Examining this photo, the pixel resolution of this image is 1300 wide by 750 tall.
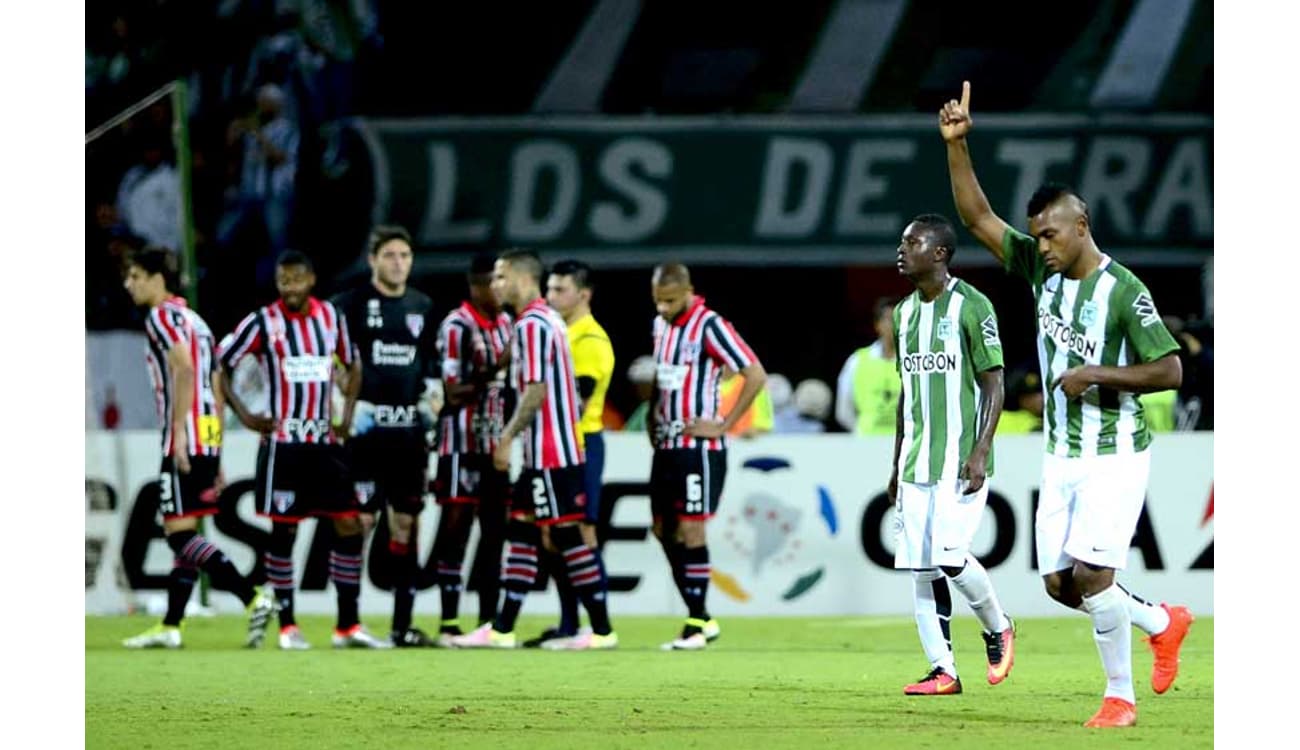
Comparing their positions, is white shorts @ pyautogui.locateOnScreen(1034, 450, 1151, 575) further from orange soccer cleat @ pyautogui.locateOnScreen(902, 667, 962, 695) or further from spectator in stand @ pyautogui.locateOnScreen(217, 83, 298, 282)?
spectator in stand @ pyautogui.locateOnScreen(217, 83, 298, 282)

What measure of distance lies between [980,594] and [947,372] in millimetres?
866

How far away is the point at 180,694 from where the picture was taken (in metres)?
9.14

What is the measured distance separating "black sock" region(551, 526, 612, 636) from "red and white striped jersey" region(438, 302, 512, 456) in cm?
70

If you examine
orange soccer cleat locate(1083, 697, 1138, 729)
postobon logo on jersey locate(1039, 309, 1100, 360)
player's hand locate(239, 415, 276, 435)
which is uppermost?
postobon logo on jersey locate(1039, 309, 1100, 360)

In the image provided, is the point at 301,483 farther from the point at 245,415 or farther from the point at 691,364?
the point at 691,364

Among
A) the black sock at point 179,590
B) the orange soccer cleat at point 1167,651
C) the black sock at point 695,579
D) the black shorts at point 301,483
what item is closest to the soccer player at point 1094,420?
the orange soccer cleat at point 1167,651

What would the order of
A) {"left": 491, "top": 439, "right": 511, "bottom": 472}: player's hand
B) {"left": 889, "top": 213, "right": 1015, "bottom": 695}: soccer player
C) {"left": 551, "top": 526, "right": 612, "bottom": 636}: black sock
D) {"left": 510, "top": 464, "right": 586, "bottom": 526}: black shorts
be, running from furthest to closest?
{"left": 551, "top": 526, "right": 612, "bottom": 636}: black sock < {"left": 510, "top": 464, "right": 586, "bottom": 526}: black shorts < {"left": 491, "top": 439, "right": 511, "bottom": 472}: player's hand < {"left": 889, "top": 213, "right": 1015, "bottom": 695}: soccer player

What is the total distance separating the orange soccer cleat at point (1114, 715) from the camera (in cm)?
768

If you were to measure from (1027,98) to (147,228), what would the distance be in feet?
24.6

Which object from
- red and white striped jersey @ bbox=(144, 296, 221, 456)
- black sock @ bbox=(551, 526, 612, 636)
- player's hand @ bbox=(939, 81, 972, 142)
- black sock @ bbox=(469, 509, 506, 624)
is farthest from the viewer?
black sock @ bbox=(469, 509, 506, 624)

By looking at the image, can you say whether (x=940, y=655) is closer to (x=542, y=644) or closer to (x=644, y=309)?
(x=542, y=644)

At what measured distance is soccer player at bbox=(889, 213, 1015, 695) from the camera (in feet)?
28.8

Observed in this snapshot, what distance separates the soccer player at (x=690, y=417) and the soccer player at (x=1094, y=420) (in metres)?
3.97

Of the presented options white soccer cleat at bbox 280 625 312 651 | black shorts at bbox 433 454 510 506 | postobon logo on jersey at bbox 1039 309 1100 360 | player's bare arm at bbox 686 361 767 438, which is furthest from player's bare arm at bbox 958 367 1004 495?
white soccer cleat at bbox 280 625 312 651
